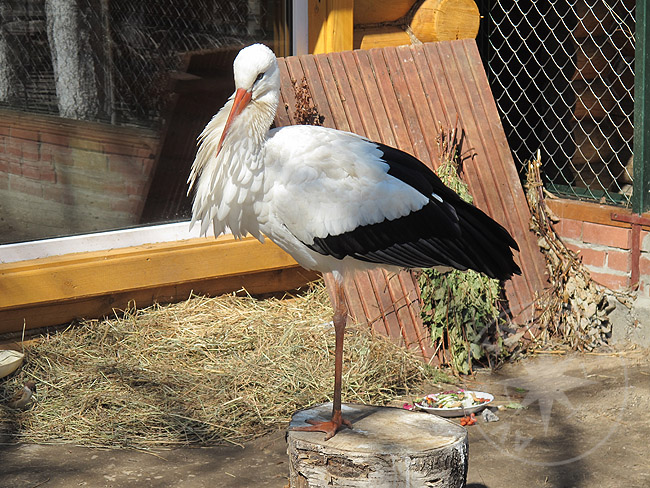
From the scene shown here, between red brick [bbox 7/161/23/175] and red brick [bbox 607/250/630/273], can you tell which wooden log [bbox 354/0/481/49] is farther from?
red brick [bbox 7/161/23/175]

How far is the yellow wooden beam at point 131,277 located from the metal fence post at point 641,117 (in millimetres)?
2293

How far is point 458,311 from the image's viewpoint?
5.64 m

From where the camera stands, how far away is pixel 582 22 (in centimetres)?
696

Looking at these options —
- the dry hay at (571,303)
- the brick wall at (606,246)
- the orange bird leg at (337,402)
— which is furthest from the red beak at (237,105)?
the brick wall at (606,246)

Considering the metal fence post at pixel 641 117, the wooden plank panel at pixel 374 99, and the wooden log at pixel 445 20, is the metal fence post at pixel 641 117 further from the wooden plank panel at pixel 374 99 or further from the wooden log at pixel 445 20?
the wooden plank panel at pixel 374 99

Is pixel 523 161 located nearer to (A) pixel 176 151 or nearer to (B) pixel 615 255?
(B) pixel 615 255

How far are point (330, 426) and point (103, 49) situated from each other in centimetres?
312

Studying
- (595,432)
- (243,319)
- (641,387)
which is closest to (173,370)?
(243,319)

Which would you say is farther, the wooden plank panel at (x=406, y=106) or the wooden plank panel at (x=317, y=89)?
the wooden plank panel at (x=406, y=106)

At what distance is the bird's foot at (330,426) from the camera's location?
3.69 m

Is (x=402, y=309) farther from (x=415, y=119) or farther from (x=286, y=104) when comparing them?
(x=286, y=104)

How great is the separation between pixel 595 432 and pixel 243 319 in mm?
2257

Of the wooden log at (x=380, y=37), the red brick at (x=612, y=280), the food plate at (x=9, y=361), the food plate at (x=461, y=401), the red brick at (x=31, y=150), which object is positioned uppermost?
the wooden log at (x=380, y=37)

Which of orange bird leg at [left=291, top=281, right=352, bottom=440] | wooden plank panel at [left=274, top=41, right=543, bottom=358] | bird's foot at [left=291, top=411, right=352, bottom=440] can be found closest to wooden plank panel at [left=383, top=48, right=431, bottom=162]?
wooden plank panel at [left=274, top=41, right=543, bottom=358]
